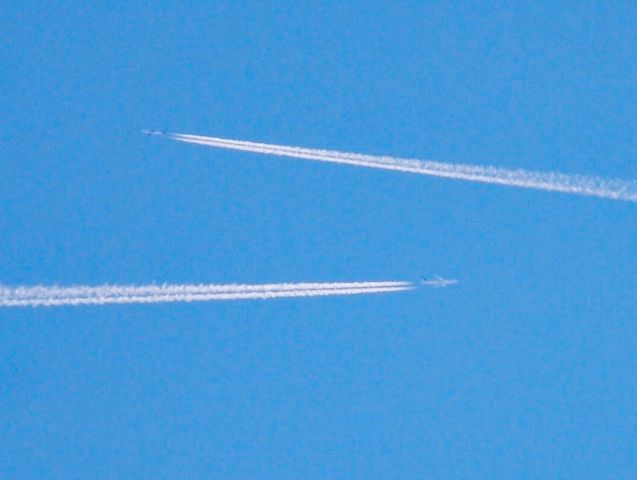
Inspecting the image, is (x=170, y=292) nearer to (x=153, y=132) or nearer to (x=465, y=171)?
(x=153, y=132)

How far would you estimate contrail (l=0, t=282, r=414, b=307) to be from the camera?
36.6 feet

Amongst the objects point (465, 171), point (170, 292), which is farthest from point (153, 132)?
point (465, 171)

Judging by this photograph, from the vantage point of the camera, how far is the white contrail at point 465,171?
11.9 metres

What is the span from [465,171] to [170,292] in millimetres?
4359

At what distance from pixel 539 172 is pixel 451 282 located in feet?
6.43

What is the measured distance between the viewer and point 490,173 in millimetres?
12055

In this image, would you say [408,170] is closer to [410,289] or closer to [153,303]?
[410,289]

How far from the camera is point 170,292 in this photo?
37.7 ft

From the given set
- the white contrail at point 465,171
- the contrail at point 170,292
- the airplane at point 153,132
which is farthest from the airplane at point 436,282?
the airplane at point 153,132

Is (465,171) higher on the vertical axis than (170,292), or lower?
higher

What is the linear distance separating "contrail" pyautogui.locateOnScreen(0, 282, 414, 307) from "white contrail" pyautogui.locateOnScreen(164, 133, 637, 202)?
1.64m

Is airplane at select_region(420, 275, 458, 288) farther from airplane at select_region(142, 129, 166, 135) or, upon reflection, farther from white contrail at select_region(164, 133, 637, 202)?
airplane at select_region(142, 129, 166, 135)

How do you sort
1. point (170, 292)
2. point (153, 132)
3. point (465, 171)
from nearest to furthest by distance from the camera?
point (170, 292)
point (153, 132)
point (465, 171)

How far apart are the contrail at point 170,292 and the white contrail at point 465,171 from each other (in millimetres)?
1644
